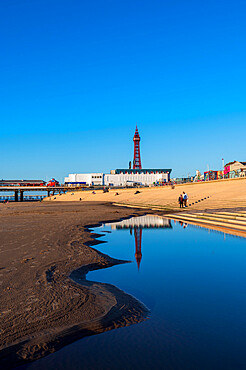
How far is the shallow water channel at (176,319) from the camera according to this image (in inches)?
139

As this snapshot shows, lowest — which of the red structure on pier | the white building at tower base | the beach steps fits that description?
the red structure on pier

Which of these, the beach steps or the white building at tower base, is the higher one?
the white building at tower base

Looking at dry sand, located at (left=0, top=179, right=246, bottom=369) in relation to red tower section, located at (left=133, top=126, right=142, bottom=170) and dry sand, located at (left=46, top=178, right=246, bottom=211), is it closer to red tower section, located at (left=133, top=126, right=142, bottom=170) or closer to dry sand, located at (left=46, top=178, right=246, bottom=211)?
dry sand, located at (left=46, top=178, right=246, bottom=211)

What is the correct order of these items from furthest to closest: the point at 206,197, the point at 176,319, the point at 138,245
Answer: the point at 206,197
the point at 138,245
the point at 176,319

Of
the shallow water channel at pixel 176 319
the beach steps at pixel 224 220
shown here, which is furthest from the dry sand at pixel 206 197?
the shallow water channel at pixel 176 319

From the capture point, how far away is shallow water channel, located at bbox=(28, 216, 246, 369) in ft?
11.6

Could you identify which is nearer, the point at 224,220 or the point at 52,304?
the point at 52,304

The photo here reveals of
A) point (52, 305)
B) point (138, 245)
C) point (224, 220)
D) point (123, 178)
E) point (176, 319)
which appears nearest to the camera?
point (176, 319)

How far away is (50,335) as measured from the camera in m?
4.12

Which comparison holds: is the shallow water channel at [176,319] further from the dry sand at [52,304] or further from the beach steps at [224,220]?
the beach steps at [224,220]

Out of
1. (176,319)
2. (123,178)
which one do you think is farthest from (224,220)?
(123,178)

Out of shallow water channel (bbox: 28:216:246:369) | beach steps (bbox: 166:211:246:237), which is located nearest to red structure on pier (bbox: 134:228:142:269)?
shallow water channel (bbox: 28:216:246:369)

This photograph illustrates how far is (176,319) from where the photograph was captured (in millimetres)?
4598

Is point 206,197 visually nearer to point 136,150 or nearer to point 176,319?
point 176,319
